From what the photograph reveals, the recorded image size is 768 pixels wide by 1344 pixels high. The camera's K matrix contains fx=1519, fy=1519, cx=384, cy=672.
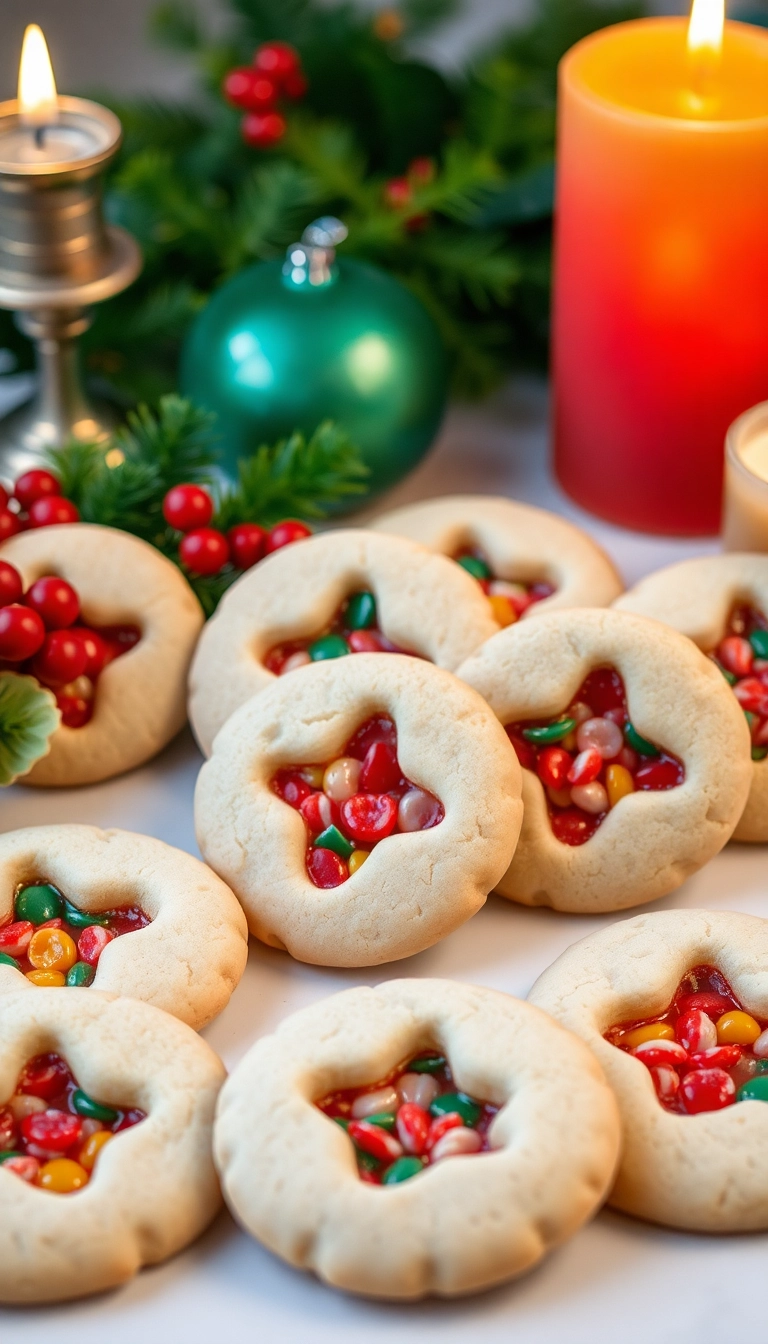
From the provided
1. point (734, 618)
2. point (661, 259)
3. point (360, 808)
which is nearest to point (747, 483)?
point (734, 618)

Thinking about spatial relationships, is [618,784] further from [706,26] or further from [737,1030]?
[706,26]

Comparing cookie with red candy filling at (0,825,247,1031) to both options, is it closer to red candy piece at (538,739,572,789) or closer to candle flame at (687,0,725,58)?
red candy piece at (538,739,572,789)

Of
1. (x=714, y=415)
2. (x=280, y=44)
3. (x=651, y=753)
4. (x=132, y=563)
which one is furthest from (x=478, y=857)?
(x=280, y=44)

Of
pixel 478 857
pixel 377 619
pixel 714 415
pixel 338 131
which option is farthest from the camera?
pixel 338 131

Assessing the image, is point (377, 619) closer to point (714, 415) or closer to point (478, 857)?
point (478, 857)

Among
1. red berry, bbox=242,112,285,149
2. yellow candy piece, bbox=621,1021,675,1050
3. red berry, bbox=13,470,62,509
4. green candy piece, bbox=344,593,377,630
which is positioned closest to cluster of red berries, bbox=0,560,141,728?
red berry, bbox=13,470,62,509

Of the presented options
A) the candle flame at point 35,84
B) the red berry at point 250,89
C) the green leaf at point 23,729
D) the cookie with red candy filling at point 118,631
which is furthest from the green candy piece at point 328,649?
the red berry at point 250,89

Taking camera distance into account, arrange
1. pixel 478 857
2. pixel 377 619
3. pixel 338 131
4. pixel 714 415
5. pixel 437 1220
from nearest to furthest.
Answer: pixel 437 1220
pixel 478 857
pixel 377 619
pixel 714 415
pixel 338 131

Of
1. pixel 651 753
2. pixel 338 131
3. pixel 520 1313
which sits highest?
pixel 338 131
